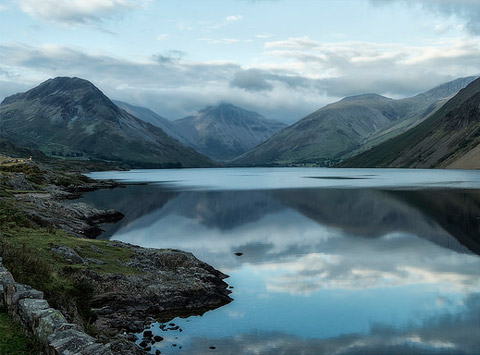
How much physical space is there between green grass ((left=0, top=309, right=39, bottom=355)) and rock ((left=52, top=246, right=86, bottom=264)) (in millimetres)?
18149

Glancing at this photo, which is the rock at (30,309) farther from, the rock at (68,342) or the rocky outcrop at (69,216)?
the rocky outcrop at (69,216)

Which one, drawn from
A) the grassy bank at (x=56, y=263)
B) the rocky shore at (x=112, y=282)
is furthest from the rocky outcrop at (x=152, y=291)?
the grassy bank at (x=56, y=263)

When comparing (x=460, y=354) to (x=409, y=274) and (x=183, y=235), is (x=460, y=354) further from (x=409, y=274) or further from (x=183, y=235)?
(x=183, y=235)

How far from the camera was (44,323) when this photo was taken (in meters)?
16.3

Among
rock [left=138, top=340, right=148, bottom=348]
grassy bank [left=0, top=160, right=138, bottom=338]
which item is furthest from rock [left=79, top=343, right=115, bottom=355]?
rock [left=138, top=340, right=148, bottom=348]

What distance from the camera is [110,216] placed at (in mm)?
91438

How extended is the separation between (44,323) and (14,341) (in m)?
1.52

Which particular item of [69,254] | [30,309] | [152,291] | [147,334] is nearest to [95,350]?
[30,309]

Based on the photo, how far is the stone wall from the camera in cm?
1504

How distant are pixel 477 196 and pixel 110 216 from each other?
3972 inches

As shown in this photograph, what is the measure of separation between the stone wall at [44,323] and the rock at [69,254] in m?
15.6

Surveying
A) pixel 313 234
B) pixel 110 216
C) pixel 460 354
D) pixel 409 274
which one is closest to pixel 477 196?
pixel 313 234

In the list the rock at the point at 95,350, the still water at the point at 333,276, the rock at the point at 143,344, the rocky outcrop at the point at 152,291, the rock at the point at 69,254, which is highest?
the rock at the point at 95,350

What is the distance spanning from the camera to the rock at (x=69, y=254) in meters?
35.9
